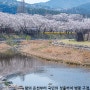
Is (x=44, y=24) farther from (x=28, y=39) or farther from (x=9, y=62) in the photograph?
(x=9, y=62)

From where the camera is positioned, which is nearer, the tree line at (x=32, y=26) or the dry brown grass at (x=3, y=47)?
the dry brown grass at (x=3, y=47)

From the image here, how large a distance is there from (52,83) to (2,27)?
134 feet

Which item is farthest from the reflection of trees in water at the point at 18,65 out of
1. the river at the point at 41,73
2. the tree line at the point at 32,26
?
the tree line at the point at 32,26

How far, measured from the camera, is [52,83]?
3109cm

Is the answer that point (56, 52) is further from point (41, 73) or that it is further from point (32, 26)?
point (32, 26)

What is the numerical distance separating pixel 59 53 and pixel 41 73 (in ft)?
37.8

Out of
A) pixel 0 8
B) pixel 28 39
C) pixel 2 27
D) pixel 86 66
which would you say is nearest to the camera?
pixel 86 66

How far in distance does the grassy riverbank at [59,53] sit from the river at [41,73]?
6.09 ft

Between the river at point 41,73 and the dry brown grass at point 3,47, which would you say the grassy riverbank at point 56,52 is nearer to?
the dry brown grass at point 3,47

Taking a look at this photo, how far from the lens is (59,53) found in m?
47.9

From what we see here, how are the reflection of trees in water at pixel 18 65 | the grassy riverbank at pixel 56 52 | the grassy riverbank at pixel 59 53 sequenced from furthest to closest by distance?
the grassy riverbank at pixel 56 52, the grassy riverbank at pixel 59 53, the reflection of trees in water at pixel 18 65

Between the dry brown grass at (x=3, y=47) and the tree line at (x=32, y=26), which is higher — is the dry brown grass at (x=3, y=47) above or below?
below

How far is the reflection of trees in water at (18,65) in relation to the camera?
3753 cm

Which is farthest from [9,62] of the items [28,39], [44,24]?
[44,24]
